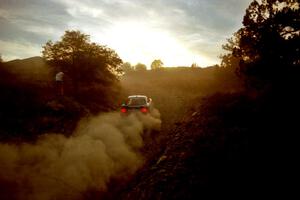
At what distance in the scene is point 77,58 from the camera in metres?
20.8

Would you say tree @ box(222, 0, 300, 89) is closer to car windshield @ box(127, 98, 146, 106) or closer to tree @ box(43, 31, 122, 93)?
car windshield @ box(127, 98, 146, 106)

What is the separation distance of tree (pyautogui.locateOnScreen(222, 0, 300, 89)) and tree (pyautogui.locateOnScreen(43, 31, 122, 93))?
45.8ft

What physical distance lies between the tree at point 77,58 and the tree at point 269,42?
13972 mm

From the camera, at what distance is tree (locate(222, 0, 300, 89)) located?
32.4 ft

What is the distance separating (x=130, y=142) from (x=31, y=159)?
151 inches

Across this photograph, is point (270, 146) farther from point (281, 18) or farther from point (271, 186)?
point (281, 18)

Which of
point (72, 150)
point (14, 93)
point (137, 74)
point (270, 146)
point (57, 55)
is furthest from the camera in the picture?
point (137, 74)

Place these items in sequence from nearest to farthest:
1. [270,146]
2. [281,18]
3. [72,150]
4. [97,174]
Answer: [270,146]
[97,174]
[72,150]
[281,18]

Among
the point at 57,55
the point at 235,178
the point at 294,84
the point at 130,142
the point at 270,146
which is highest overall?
the point at 57,55

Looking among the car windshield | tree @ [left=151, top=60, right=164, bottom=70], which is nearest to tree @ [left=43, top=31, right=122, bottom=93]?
the car windshield

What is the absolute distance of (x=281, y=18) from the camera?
34.4 feet

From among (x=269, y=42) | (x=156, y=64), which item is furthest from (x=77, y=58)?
(x=156, y=64)

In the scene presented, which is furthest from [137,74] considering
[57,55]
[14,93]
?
[14,93]

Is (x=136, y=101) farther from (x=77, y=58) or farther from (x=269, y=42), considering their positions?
(x=77, y=58)
